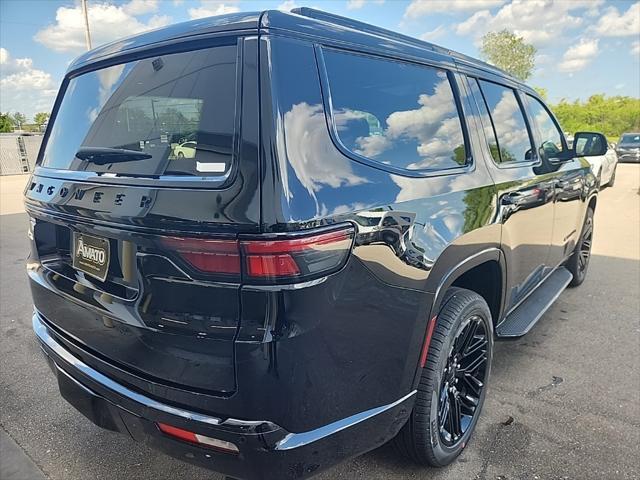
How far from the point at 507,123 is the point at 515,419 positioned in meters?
1.80

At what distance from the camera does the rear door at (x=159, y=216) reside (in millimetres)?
1511

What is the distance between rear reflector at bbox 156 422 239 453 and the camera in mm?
1578

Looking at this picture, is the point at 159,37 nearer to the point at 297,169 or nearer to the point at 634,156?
the point at 297,169

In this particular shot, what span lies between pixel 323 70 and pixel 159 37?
26.8 inches

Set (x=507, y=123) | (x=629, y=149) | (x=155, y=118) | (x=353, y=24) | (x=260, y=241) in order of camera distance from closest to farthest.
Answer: (x=260, y=241), (x=155, y=118), (x=353, y=24), (x=507, y=123), (x=629, y=149)

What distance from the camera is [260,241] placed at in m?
1.44

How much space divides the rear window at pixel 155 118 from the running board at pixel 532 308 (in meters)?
2.17

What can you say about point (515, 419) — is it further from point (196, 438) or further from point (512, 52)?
point (512, 52)

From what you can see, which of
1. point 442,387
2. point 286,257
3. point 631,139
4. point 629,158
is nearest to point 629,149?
point 629,158

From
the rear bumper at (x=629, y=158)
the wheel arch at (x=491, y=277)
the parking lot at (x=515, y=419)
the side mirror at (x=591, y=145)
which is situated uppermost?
the side mirror at (x=591, y=145)

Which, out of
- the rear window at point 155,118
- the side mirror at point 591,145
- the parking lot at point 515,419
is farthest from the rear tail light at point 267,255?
the side mirror at point 591,145

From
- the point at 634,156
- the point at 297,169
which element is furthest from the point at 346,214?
the point at 634,156

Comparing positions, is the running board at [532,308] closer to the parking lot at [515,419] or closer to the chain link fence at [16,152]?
the parking lot at [515,419]

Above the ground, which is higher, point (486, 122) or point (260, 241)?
point (486, 122)
